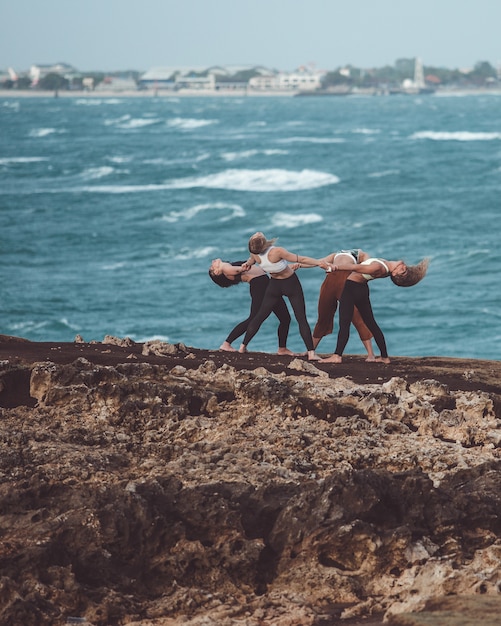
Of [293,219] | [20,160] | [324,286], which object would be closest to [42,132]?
[20,160]

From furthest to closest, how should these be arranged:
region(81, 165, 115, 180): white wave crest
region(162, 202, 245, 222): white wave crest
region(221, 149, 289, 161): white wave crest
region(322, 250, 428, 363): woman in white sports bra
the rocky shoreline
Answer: region(221, 149, 289, 161): white wave crest → region(81, 165, 115, 180): white wave crest → region(162, 202, 245, 222): white wave crest → region(322, 250, 428, 363): woman in white sports bra → the rocky shoreline

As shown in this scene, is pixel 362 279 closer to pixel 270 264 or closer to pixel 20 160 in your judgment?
pixel 270 264

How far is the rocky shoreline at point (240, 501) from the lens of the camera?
594 cm

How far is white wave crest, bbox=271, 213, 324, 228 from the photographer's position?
41.6 meters

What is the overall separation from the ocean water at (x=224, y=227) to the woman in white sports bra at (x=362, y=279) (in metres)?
10.6

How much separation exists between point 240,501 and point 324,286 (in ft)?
15.2

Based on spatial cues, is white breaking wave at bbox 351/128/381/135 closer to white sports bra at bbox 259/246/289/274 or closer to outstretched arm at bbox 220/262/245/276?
outstretched arm at bbox 220/262/245/276

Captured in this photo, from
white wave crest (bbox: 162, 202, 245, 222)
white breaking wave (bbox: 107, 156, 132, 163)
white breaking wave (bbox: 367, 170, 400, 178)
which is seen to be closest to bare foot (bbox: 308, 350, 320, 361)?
white wave crest (bbox: 162, 202, 245, 222)

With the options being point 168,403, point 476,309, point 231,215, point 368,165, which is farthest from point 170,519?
point 368,165

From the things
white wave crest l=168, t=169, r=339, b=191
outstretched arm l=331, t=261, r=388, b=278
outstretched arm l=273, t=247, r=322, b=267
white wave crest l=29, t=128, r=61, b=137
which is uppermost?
outstretched arm l=273, t=247, r=322, b=267

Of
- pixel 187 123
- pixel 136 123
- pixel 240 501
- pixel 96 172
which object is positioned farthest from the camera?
pixel 136 123

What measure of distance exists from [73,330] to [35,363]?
638 inches

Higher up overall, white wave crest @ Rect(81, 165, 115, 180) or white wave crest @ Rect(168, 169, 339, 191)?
white wave crest @ Rect(168, 169, 339, 191)

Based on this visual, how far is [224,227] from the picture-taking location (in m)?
40.8
